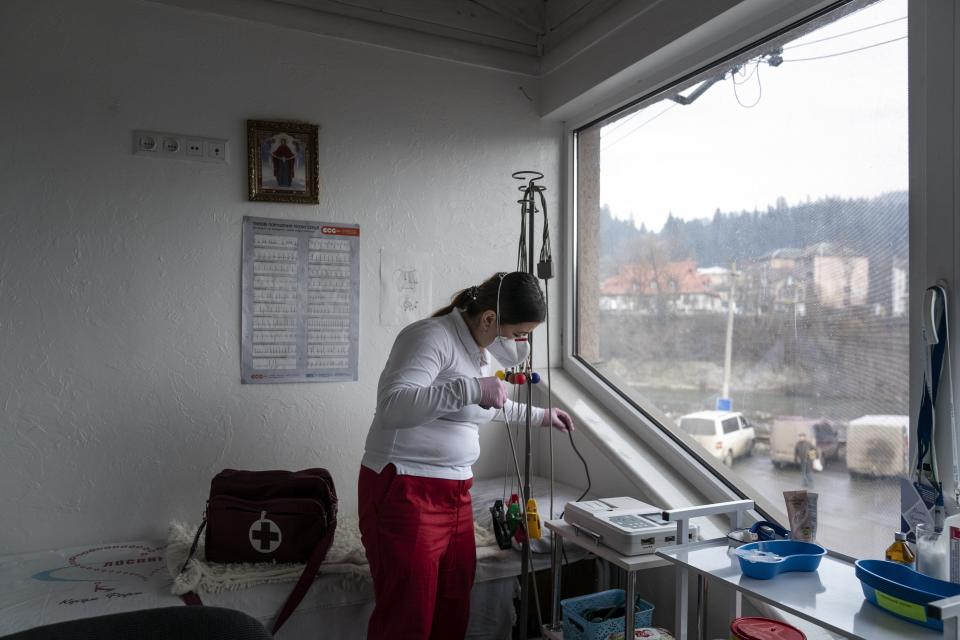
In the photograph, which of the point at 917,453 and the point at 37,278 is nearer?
the point at 917,453

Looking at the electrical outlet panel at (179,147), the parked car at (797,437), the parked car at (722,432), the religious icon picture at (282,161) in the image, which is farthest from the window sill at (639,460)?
the electrical outlet panel at (179,147)

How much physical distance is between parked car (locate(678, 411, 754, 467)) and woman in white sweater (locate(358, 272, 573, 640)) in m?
0.76

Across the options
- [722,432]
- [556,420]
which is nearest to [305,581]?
[556,420]

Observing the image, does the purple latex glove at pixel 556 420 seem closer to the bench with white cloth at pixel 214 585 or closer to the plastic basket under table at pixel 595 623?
the bench with white cloth at pixel 214 585

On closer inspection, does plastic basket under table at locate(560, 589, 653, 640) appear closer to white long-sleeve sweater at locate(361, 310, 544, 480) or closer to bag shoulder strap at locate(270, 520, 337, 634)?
white long-sleeve sweater at locate(361, 310, 544, 480)

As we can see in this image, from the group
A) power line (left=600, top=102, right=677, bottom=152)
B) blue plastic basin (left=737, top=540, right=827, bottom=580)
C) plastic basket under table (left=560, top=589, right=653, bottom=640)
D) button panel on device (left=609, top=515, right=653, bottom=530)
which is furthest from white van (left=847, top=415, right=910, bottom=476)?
power line (left=600, top=102, right=677, bottom=152)

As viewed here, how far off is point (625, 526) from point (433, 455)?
0.56 metres

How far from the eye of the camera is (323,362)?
2686 millimetres

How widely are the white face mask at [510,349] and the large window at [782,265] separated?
0.71m

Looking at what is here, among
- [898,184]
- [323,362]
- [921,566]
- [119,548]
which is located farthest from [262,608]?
[898,184]

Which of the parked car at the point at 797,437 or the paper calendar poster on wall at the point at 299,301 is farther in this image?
the paper calendar poster on wall at the point at 299,301

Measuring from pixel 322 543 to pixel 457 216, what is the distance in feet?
4.76

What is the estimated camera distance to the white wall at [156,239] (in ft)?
7.44

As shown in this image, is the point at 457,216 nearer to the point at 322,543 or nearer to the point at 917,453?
the point at 322,543
